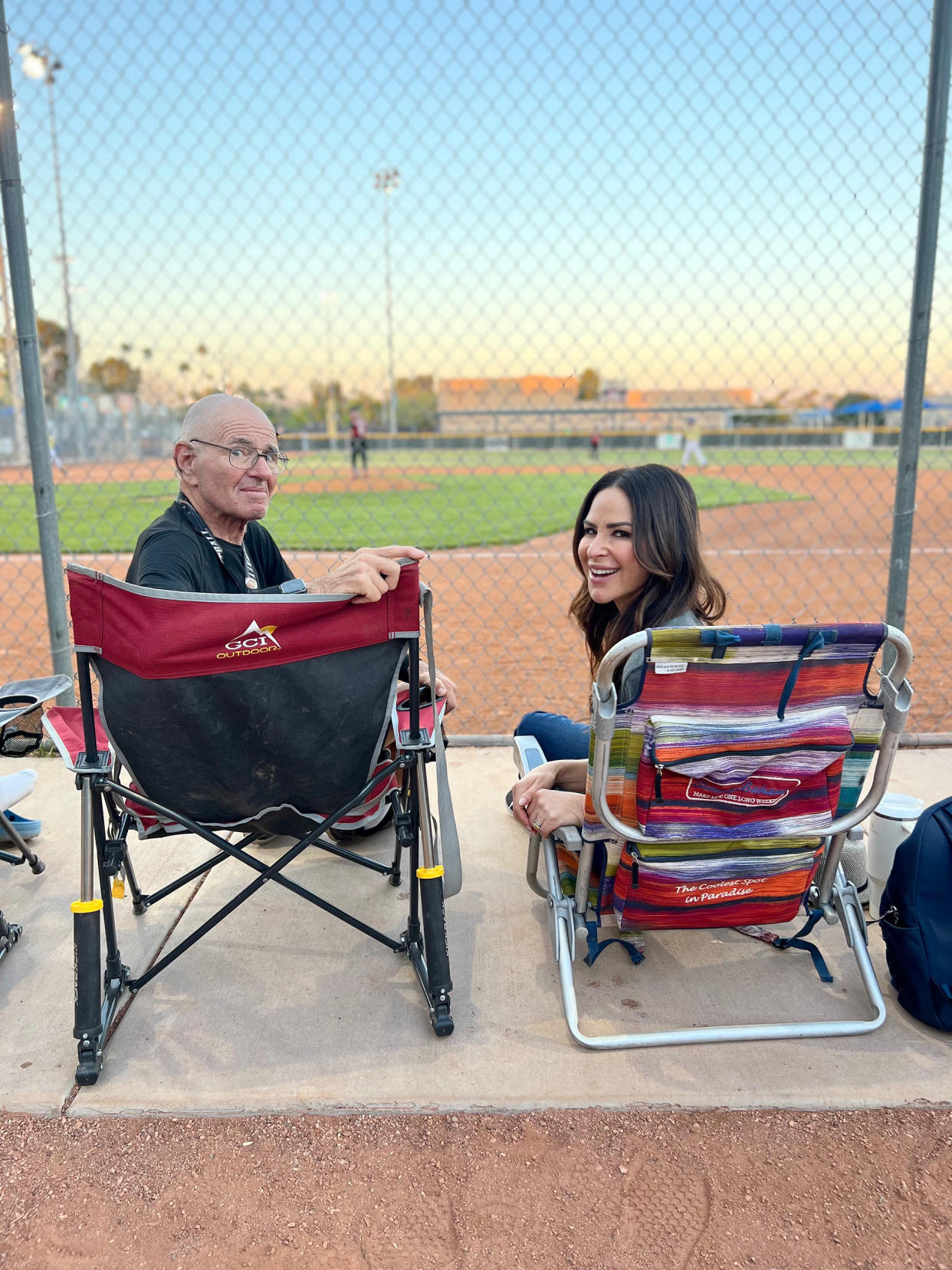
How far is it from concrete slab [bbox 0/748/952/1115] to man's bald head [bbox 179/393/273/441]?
154cm

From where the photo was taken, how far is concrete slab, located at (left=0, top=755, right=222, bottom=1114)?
7.27 feet

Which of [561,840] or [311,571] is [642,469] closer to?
[561,840]

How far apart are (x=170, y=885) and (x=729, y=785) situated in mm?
1478

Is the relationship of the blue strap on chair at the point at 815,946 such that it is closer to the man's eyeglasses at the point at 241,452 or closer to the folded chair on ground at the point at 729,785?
the folded chair on ground at the point at 729,785

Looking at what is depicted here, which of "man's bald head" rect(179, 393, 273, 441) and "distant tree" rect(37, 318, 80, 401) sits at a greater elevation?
"distant tree" rect(37, 318, 80, 401)

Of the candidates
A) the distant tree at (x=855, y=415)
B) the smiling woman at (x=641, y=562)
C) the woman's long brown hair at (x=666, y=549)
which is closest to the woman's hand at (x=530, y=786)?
the smiling woman at (x=641, y=562)

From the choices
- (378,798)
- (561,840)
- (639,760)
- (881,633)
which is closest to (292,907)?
(378,798)

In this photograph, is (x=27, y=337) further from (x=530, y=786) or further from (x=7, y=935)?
(x=530, y=786)

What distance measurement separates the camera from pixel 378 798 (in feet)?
9.01

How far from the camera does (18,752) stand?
3094 mm

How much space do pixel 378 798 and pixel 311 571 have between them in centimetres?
805

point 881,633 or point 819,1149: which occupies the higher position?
point 881,633

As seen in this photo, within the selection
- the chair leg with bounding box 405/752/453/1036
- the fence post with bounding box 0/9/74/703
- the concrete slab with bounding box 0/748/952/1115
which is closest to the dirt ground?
the concrete slab with bounding box 0/748/952/1115

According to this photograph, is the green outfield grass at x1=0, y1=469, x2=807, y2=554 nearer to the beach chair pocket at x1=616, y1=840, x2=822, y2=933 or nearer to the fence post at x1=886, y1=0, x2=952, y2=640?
the fence post at x1=886, y1=0, x2=952, y2=640
